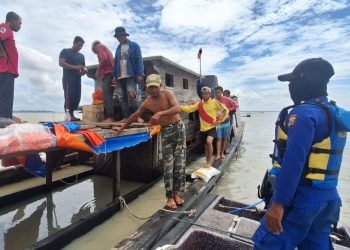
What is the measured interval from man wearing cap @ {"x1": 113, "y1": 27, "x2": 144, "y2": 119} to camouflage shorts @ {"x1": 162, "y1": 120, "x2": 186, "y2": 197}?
2.93 meters

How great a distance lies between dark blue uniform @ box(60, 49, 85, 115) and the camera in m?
7.16

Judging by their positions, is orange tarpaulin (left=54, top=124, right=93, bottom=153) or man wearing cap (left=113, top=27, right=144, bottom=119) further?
man wearing cap (left=113, top=27, right=144, bottom=119)

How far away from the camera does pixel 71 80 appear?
24.0 ft

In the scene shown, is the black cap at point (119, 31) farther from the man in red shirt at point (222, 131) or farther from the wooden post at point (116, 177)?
the man in red shirt at point (222, 131)

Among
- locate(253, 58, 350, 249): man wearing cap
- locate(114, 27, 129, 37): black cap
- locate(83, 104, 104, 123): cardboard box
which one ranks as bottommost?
locate(253, 58, 350, 249): man wearing cap

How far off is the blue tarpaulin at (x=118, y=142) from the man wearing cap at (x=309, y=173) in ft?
9.82

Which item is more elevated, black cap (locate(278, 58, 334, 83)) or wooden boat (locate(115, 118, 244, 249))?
black cap (locate(278, 58, 334, 83))

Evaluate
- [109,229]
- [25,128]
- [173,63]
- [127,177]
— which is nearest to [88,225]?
[109,229]

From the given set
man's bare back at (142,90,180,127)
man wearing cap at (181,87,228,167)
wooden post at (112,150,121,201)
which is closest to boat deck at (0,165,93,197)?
wooden post at (112,150,121,201)

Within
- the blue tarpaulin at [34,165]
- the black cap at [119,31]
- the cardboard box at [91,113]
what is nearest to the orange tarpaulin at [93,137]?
the blue tarpaulin at [34,165]

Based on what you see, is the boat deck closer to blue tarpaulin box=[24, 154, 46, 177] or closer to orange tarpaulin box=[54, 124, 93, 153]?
blue tarpaulin box=[24, 154, 46, 177]

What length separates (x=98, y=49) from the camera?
279 inches

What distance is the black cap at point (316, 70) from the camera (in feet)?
6.79

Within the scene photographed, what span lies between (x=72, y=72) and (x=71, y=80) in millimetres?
233
